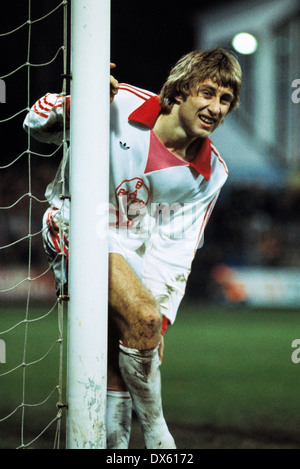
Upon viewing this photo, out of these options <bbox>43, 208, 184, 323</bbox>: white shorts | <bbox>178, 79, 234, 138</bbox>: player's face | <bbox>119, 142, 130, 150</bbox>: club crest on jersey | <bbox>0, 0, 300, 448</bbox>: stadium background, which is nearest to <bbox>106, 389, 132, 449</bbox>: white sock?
<bbox>43, 208, 184, 323</bbox>: white shorts

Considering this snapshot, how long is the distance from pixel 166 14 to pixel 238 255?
182 inches

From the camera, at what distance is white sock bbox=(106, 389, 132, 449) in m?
2.39

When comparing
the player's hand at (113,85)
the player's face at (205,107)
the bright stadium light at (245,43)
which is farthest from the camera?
the bright stadium light at (245,43)

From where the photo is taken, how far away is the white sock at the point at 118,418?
2.39 meters

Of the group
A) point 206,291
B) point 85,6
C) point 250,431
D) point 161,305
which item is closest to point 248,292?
point 206,291

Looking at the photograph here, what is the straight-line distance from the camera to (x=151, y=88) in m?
10.7

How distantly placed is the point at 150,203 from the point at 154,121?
1.12ft

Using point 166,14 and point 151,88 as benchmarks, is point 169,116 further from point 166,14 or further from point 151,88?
point 166,14

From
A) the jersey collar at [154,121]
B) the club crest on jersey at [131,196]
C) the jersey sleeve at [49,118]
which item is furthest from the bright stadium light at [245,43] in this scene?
the jersey sleeve at [49,118]

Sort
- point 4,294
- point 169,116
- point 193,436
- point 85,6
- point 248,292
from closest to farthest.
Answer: point 85,6 → point 169,116 → point 193,436 → point 4,294 → point 248,292

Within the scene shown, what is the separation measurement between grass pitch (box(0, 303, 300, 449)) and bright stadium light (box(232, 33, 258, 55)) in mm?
5879

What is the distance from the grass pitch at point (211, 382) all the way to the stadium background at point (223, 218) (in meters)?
0.03

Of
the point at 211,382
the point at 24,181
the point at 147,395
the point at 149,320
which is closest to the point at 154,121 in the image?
the point at 149,320

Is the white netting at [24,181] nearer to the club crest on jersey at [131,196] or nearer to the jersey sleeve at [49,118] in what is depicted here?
the club crest on jersey at [131,196]
